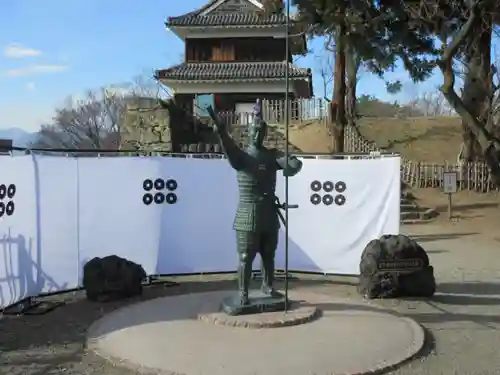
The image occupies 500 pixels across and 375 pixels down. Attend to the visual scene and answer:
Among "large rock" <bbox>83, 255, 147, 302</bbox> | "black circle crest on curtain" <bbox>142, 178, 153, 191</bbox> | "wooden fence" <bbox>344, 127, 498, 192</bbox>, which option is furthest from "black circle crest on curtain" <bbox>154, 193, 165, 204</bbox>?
"wooden fence" <bbox>344, 127, 498, 192</bbox>

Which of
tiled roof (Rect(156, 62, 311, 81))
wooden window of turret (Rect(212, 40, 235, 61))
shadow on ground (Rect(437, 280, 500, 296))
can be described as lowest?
shadow on ground (Rect(437, 280, 500, 296))

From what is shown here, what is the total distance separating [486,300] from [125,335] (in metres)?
5.01

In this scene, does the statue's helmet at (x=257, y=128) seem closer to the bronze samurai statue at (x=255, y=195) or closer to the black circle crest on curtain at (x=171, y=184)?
the bronze samurai statue at (x=255, y=195)

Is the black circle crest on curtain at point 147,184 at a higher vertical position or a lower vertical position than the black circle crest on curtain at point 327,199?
higher

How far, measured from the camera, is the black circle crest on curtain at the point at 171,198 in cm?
906

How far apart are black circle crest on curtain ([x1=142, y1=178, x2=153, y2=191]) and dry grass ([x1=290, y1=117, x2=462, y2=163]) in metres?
20.0

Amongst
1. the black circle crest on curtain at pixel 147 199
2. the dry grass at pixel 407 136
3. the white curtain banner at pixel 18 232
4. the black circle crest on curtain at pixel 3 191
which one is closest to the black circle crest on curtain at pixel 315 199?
the black circle crest on curtain at pixel 147 199

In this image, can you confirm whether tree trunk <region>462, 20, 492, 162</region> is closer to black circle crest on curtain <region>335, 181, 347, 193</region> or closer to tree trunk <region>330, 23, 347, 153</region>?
tree trunk <region>330, 23, 347, 153</region>

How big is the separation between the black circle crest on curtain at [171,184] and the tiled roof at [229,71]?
21417 mm

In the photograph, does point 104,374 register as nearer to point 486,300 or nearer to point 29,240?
point 29,240

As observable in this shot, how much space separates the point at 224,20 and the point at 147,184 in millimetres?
24184

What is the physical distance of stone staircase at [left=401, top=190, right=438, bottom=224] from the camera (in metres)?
19.8

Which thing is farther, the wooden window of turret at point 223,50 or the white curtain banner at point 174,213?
the wooden window of turret at point 223,50

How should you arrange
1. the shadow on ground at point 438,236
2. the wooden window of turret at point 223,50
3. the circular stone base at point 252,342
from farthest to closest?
1. the wooden window of turret at point 223,50
2. the shadow on ground at point 438,236
3. the circular stone base at point 252,342
